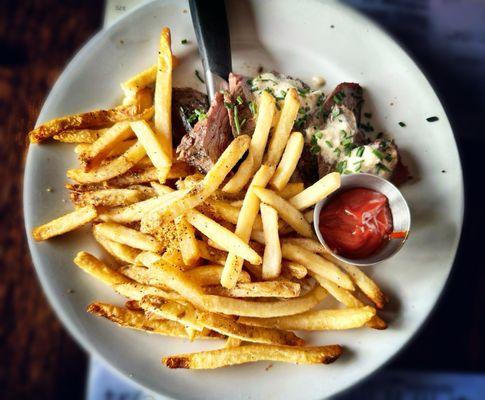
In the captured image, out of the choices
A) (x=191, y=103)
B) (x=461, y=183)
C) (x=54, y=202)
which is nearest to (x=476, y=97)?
(x=461, y=183)

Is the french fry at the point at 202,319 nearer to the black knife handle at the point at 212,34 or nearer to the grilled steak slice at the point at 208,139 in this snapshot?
the grilled steak slice at the point at 208,139

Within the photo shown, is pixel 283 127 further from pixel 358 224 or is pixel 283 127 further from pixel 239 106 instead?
pixel 358 224

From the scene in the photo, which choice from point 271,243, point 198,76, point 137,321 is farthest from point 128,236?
point 198,76

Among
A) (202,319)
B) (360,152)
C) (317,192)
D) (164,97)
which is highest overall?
(164,97)

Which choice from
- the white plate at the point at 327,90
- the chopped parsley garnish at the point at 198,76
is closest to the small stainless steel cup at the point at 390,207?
the white plate at the point at 327,90

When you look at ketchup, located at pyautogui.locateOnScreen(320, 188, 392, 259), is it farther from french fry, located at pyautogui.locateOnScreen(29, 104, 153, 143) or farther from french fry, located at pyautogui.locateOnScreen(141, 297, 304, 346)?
french fry, located at pyautogui.locateOnScreen(29, 104, 153, 143)

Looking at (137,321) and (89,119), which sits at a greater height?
(89,119)

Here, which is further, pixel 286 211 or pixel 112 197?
pixel 112 197

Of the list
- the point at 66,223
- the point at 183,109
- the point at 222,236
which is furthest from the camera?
the point at 183,109
